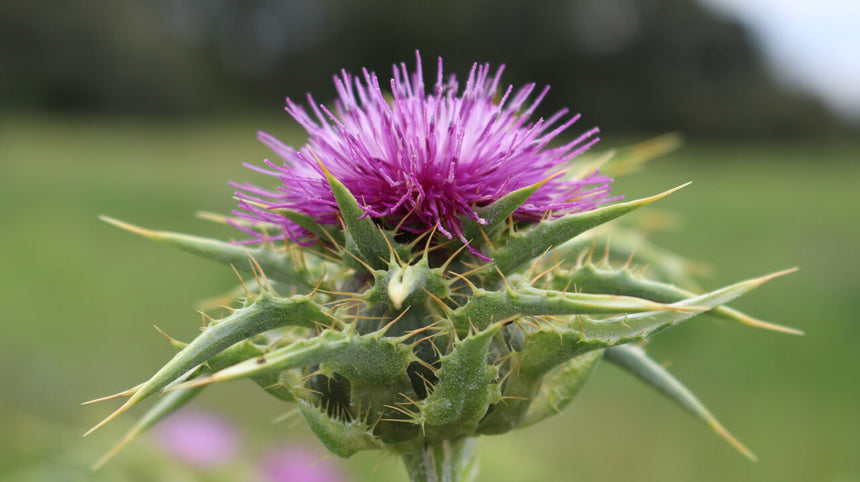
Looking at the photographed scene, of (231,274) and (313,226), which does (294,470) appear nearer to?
(313,226)

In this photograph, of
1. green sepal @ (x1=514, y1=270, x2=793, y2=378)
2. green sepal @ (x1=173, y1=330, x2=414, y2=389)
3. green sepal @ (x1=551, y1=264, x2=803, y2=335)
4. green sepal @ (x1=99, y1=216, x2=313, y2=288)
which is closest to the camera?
green sepal @ (x1=173, y1=330, x2=414, y2=389)

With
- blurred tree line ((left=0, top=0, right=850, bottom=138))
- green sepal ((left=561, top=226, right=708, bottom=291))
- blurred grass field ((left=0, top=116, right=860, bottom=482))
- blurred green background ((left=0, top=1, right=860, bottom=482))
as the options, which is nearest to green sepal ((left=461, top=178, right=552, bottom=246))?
blurred green background ((left=0, top=1, right=860, bottom=482))

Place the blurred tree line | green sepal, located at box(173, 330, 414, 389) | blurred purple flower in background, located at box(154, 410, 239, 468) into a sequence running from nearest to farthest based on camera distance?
green sepal, located at box(173, 330, 414, 389)
blurred purple flower in background, located at box(154, 410, 239, 468)
the blurred tree line

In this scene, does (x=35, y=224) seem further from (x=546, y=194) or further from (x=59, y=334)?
(x=546, y=194)

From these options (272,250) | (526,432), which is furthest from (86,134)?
(272,250)

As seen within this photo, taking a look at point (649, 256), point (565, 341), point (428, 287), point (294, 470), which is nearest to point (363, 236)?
point (428, 287)

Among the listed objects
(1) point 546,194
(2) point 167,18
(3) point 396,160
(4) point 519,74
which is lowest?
(4) point 519,74

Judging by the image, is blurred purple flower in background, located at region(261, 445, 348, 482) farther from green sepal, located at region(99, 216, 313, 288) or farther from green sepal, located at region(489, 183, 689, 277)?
green sepal, located at region(489, 183, 689, 277)
